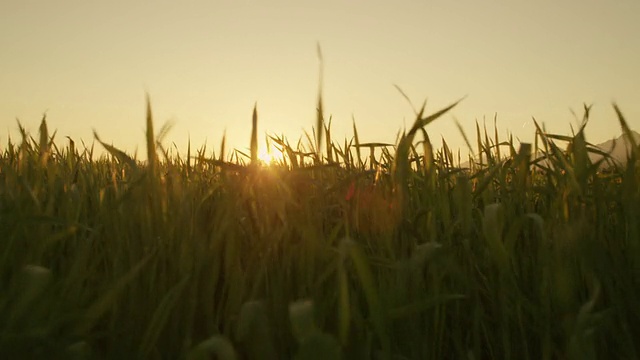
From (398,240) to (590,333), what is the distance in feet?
1.94

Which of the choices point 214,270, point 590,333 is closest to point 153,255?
point 214,270

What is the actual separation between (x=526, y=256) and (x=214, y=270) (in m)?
0.90

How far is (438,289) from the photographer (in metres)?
1.52

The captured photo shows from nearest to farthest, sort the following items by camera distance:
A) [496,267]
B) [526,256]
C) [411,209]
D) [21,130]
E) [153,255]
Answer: [153,255], [496,267], [526,256], [411,209], [21,130]

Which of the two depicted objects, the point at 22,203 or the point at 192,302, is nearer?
the point at 192,302

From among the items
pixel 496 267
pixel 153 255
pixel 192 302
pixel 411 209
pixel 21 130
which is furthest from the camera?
pixel 21 130

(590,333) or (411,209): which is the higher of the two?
(411,209)

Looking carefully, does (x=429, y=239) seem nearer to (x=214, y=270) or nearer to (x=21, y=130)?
(x=214, y=270)

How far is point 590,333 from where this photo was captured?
4.26 ft

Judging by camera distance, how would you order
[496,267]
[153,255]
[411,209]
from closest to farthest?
[153,255]
[496,267]
[411,209]

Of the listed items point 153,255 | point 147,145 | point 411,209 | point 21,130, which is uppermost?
point 21,130

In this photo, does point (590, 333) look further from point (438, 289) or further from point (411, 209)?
point (411, 209)

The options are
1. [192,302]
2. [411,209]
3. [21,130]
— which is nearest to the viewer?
[192,302]

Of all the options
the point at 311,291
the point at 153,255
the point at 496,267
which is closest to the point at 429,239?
the point at 496,267
